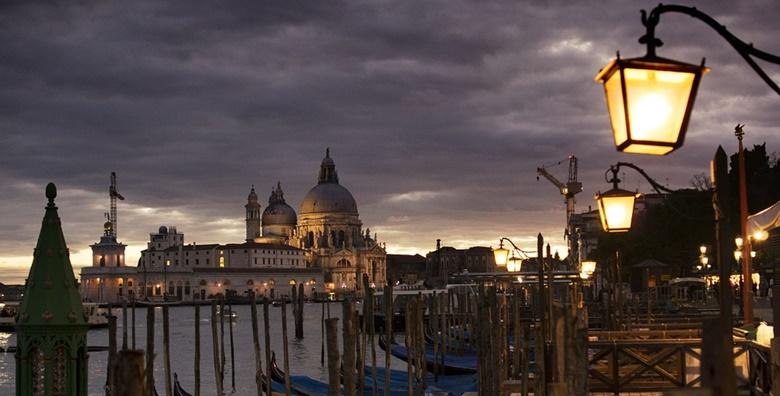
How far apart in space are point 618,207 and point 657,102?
3.32 meters

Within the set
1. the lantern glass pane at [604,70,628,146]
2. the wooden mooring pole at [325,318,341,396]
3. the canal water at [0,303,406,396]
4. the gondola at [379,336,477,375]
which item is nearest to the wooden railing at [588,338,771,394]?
the wooden mooring pole at [325,318,341,396]

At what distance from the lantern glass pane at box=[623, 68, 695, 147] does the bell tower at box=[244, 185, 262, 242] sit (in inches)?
6387

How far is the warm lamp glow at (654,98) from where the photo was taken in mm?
3312

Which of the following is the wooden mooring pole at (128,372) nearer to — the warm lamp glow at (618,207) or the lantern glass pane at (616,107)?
the lantern glass pane at (616,107)

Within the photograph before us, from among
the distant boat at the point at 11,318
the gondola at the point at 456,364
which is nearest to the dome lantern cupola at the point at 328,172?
the distant boat at the point at 11,318

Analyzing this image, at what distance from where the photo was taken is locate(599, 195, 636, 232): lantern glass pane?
6594mm

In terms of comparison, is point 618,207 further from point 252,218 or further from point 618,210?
point 252,218

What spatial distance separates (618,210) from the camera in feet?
21.6

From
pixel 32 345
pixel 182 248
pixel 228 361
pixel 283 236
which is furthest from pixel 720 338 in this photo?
pixel 283 236

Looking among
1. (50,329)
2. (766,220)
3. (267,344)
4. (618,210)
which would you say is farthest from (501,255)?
(618,210)

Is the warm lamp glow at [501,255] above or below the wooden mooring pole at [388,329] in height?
above

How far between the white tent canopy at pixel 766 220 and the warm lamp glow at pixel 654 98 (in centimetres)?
715

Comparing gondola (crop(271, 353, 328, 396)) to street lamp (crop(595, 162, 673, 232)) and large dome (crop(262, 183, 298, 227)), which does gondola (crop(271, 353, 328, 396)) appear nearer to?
street lamp (crop(595, 162, 673, 232))

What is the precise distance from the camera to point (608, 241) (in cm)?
5794
